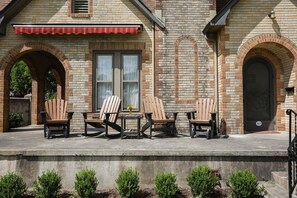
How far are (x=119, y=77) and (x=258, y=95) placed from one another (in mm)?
4576

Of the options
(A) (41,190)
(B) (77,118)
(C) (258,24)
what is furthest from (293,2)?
(A) (41,190)

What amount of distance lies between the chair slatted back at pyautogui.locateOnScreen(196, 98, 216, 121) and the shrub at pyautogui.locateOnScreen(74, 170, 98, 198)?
408 centimetres

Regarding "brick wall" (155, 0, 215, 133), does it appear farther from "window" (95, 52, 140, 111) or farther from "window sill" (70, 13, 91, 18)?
"window sill" (70, 13, 91, 18)

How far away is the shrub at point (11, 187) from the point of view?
174 inches

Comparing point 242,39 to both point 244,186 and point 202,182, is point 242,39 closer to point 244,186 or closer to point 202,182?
point 244,186

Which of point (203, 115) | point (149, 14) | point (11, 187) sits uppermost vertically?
point (149, 14)

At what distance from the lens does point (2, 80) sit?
28.5 feet

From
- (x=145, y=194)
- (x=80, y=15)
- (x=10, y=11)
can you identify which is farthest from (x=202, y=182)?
(x=10, y=11)

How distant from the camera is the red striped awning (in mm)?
8328

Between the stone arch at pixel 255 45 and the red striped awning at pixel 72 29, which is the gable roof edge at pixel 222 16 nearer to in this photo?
the stone arch at pixel 255 45

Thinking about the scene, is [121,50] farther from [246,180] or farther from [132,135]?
[246,180]

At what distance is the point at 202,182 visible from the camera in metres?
4.46

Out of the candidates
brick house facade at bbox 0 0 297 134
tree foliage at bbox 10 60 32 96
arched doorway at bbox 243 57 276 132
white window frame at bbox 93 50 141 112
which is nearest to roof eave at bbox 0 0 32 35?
brick house facade at bbox 0 0 297 134

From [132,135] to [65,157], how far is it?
2468mm
